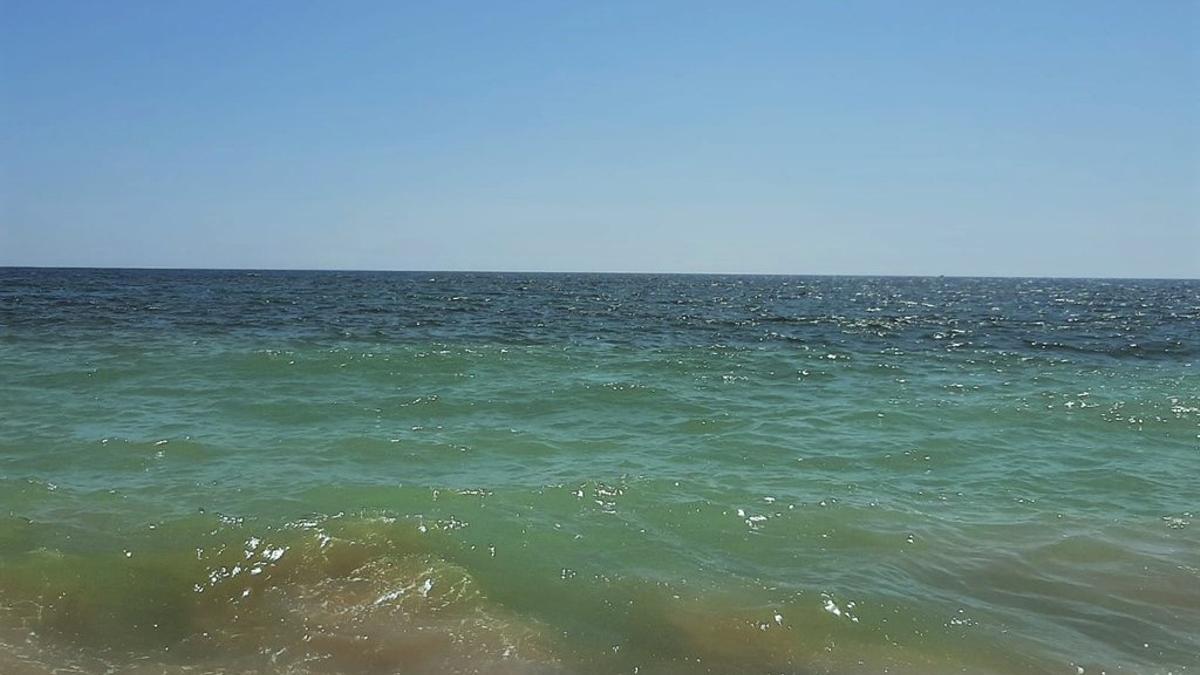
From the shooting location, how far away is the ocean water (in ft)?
16.0

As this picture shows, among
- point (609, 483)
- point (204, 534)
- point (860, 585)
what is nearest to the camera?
point (860, 585)

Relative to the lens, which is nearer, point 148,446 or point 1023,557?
point 1023,557

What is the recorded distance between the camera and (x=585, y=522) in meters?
7.00

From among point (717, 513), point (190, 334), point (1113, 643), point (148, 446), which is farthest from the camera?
point (190, 334)

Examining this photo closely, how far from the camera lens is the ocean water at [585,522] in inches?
191

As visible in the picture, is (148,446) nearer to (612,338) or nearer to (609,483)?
(609,483)

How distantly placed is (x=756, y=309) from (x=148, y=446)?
3617 cm

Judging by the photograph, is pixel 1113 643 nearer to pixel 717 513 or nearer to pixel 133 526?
pixel 717 513

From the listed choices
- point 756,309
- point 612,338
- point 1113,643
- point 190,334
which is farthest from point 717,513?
point 756,309

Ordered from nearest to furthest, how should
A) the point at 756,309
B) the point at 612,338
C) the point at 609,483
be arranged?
1. the point at 609,483
2. the point at 612,338
3. the point at 756,309

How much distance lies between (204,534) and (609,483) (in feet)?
12.6

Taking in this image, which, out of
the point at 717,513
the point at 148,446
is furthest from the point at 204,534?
the point at 717,513

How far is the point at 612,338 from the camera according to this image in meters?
24.3

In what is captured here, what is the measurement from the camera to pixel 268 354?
17.6m
